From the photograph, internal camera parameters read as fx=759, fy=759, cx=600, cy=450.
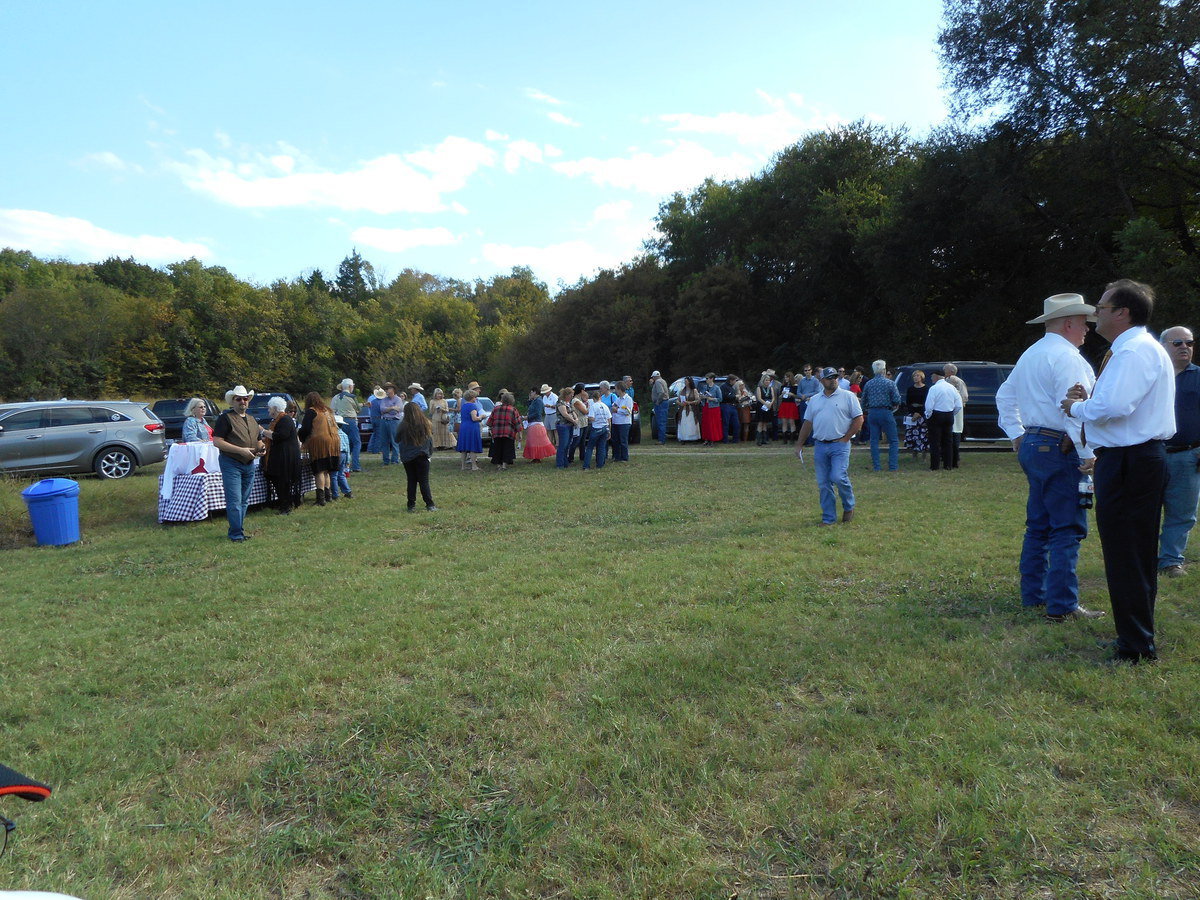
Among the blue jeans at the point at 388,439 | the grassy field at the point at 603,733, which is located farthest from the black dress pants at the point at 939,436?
the blue jeans at the point at 388,439

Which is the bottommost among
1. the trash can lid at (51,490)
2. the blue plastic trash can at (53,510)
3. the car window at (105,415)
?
the blue plastic trash can at (53,510)

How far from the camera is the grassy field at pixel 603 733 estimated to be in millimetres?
2834

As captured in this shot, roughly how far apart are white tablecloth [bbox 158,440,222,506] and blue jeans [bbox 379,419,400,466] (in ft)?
18.8

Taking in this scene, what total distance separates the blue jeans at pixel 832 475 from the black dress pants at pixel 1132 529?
14.1 feet

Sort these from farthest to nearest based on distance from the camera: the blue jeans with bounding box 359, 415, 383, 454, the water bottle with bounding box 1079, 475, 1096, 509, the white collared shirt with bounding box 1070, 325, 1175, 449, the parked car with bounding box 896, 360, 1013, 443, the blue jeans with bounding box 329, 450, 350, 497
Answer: the blue jeans with bounding box 359, 415, 383, 454
the parked car with bounding box 896, 360, 1013, 443
the blue jeans with bounding box 329, 450, 350, 497
the water bottle with bounding box 1079, 475, 1096, 509
the white collared shirt with bounding box 1070, 325, 1175, 449

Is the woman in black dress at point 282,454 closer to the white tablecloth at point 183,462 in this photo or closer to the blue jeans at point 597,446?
the white tablecloth at point 183,462

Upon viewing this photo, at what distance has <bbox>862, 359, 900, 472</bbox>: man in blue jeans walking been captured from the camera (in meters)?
13.1

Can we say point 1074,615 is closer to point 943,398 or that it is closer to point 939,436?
point 943,398

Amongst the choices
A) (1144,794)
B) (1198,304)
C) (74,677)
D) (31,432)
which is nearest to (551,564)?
(74,677)

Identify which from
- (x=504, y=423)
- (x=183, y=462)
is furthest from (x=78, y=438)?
(x=504, y=423)

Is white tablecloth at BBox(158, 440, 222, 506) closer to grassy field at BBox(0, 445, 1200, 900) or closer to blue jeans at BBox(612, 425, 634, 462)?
grassy field at BBox(0, 445, 1200, 900)

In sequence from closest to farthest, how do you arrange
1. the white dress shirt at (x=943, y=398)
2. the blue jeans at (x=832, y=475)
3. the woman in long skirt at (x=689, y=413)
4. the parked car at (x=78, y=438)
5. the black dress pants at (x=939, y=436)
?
the blue jeans at (x=832, y=475) → the white dress shirt at (x=943, y=398) → the black dress pants at (x=939, y=436) → the parked car at (x=78, y=438) → the woman in long skirt at (x=689, y=413)

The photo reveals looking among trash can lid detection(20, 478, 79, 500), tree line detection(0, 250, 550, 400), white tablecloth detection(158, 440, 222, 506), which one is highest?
tree line detection(0, 250, 550, 400)

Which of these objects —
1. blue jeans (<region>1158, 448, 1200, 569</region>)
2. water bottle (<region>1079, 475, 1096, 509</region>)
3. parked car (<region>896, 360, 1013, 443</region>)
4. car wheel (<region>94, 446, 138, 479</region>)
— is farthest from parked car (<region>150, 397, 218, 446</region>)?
blue jeans (<region>1158, 448, 1200, 569</region>)
